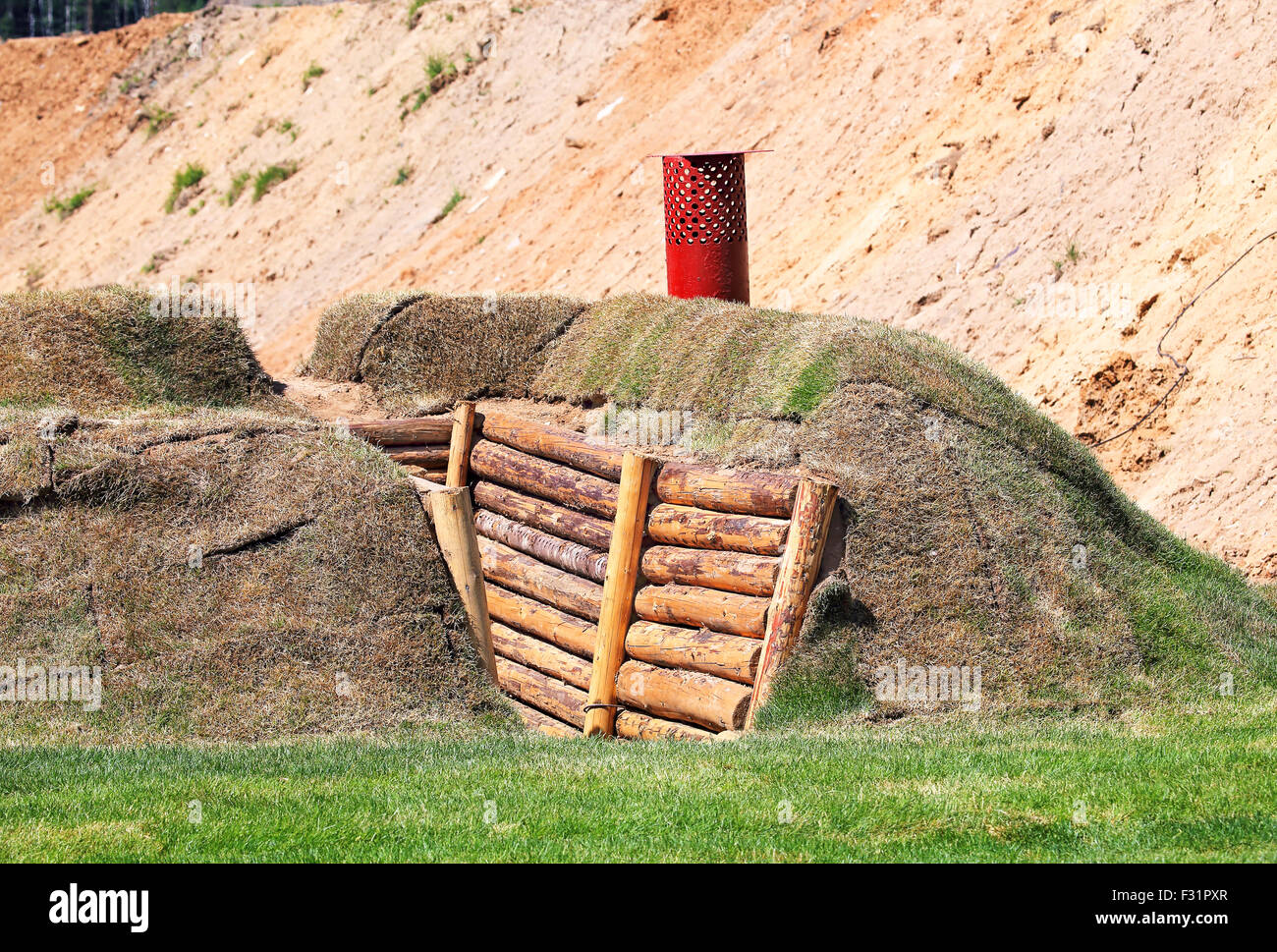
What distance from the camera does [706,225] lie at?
11.8 metres

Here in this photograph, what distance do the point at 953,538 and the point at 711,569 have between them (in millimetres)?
1508

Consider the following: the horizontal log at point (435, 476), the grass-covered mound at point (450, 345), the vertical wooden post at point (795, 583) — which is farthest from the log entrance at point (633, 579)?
the grass-covered mound at point (450, 345)

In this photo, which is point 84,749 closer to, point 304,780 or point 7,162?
point 304,780

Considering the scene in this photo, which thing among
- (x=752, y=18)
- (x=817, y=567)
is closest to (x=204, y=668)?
(x=817, y=567)

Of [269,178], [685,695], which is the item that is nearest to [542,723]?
[685,695]

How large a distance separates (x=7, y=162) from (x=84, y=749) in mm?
34861

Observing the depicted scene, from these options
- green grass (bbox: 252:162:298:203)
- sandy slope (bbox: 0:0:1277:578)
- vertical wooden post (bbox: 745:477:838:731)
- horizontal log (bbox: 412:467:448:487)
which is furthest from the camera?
green grass (bbox: 252:162:298:203)

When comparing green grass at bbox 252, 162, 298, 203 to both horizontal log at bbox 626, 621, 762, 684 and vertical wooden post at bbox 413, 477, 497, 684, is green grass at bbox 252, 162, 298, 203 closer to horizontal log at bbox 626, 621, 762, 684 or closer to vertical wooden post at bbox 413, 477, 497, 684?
vertical wooden post at bbox 413, 477, 497, 684

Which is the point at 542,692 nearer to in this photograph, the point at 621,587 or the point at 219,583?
the point at 621,587

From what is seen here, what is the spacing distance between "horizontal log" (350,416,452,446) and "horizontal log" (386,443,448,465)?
0.05 meters

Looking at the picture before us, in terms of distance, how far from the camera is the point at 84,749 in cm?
790

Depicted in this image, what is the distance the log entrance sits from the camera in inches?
Result: 338

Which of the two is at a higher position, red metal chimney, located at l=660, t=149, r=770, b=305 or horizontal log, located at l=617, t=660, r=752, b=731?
red metal chimney, located at l=660, t=149, r=770, b=305

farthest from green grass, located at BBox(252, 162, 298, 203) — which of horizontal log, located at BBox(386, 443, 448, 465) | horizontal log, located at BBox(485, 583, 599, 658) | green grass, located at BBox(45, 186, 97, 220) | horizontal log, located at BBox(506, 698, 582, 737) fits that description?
horizontal log, located at BBox(506, 698, 582, 737)
